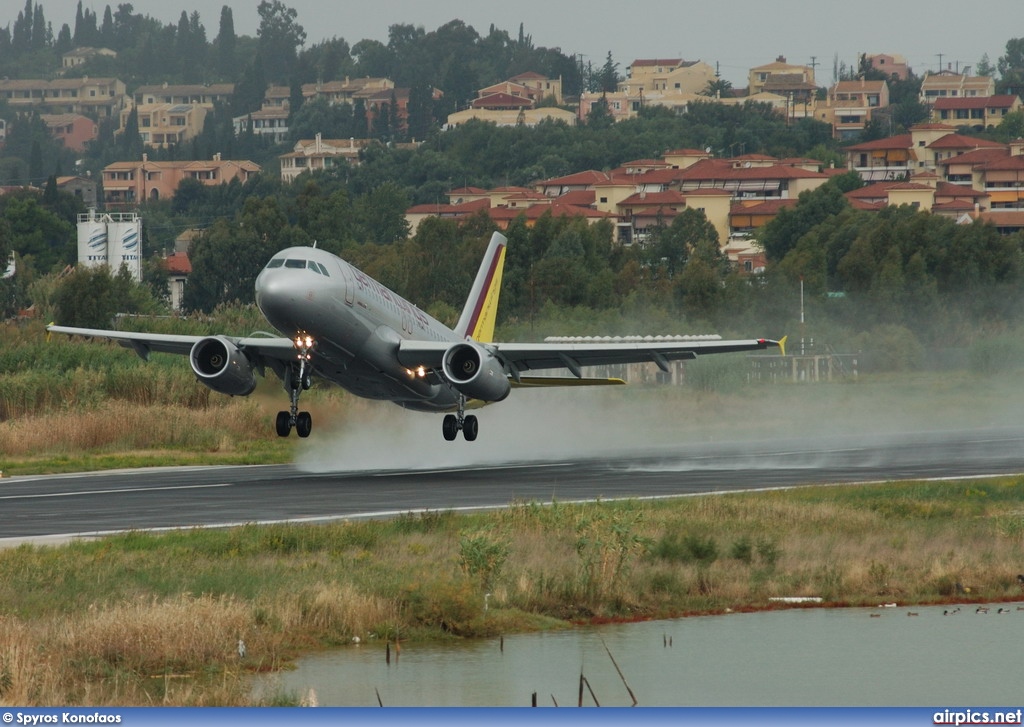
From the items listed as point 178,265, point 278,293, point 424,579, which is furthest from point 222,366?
point 178,265

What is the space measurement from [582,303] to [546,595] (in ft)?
225

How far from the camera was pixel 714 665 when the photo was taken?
21.5 metres

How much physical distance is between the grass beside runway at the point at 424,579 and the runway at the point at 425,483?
3435mm

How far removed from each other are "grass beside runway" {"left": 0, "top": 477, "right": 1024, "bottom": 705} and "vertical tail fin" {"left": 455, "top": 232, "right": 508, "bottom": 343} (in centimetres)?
1825

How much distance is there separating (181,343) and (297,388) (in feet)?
20.2

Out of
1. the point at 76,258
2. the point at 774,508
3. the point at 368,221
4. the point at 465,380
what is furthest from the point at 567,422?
the point at 368,221

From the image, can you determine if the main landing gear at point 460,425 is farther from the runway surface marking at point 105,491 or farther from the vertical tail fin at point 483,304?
the vertical tail fin at point 483,304

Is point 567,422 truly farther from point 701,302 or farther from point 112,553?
point 112,553

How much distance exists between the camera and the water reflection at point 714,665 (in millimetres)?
19703

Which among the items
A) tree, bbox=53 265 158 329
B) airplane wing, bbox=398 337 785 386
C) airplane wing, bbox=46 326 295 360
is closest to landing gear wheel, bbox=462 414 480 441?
airplane wing, bbox=398 337 785 386

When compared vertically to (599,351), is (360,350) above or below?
above

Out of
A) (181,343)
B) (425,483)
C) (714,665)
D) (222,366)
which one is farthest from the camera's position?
(181,343)

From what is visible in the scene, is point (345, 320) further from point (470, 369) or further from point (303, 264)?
point (470, 369)

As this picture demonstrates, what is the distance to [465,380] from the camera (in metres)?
40.2
